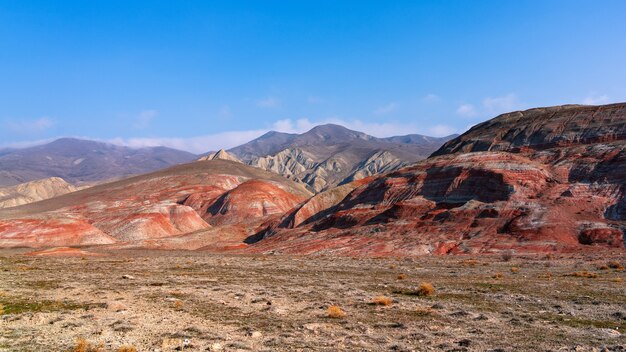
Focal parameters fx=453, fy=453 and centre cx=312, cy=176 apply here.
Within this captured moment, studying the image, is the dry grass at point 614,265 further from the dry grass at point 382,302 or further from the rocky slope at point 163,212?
the rocky slope at point 163,212

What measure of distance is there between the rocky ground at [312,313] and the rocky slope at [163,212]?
54.6m

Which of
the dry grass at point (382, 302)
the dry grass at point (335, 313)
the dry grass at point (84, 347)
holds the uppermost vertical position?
the dry grass at point (84, 347)

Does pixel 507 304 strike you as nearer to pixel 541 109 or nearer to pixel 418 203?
pixel 418 203

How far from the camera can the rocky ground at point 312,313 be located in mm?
12406

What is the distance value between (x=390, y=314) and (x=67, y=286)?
1767 cm

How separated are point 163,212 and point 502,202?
73753mm

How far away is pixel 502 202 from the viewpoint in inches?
2530

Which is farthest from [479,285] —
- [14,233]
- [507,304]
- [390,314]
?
[14,233]

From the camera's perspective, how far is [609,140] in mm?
74688

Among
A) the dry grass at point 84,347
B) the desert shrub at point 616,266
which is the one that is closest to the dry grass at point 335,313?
the dry grass at point 84,347

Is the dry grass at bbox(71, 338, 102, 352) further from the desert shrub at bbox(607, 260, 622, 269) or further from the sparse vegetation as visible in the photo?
the desert shrub at bbox(607, 260, 622, 269)

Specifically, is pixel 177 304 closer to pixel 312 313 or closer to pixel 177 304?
pixel 177 304

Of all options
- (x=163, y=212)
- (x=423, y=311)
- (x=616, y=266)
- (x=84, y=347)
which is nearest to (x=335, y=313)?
(x=423, y=311)

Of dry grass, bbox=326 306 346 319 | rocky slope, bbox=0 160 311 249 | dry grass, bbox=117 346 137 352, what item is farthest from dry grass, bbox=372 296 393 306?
rocky slope, bbox=0 160 311 249
